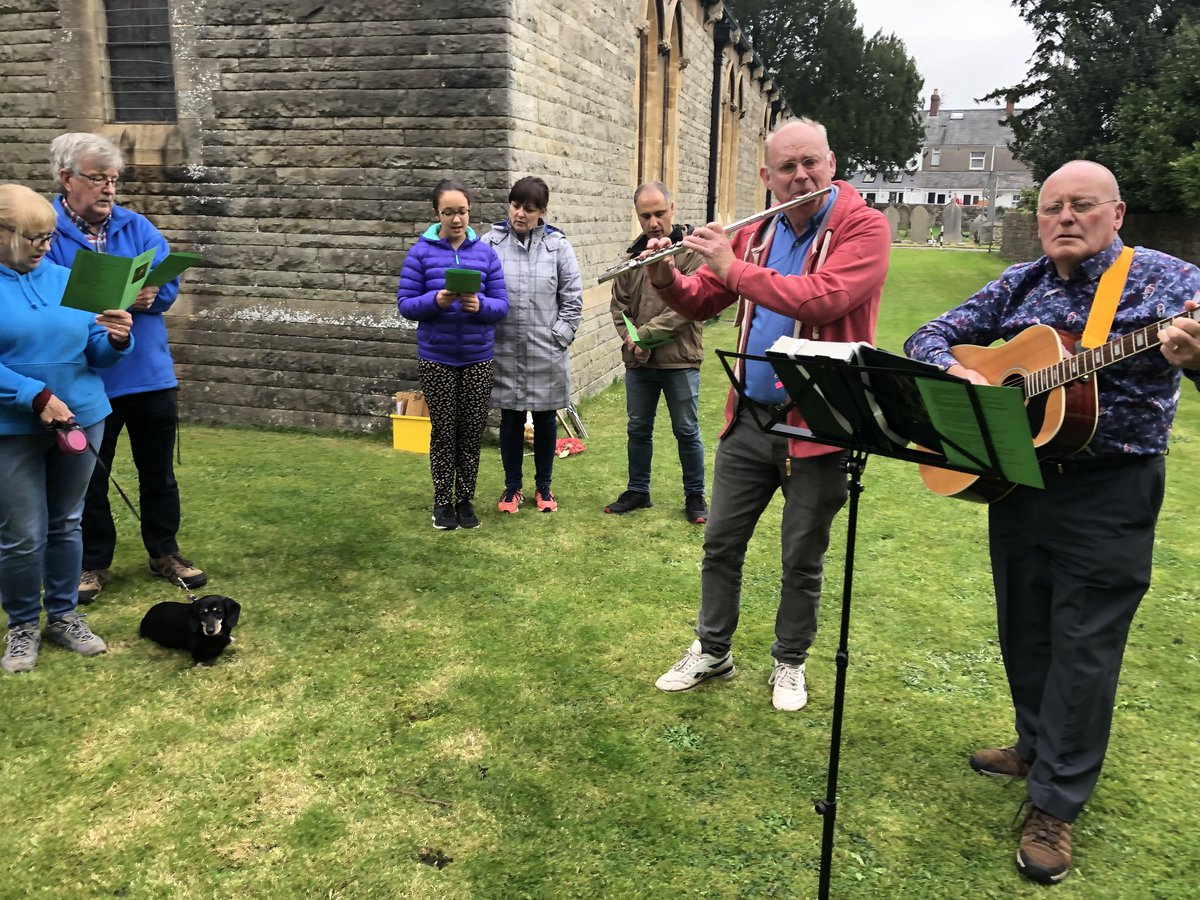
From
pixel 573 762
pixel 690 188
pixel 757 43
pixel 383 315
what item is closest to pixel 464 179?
pixel 383 315

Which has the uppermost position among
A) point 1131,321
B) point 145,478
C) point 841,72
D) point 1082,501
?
point 841,72

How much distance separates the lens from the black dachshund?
3.91 m

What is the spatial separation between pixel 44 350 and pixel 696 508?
3922 mm

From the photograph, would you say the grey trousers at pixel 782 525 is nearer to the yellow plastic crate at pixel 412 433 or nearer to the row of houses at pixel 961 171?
the yellow plastic crate at pixel 412 433

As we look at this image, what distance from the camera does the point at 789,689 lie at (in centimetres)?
374

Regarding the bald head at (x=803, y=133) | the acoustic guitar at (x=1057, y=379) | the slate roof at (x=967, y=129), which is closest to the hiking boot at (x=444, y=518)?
the bald head at (x=803, y=133)

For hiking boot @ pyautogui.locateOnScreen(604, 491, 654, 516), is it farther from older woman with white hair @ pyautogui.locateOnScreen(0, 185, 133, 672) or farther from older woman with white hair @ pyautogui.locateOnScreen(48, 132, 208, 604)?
older woman with white hair @ pyautogui.locateOnScreen(0, 185, 133, 672)

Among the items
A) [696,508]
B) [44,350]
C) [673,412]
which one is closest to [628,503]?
[696,508]

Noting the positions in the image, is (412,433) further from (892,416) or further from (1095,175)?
(1095,175)

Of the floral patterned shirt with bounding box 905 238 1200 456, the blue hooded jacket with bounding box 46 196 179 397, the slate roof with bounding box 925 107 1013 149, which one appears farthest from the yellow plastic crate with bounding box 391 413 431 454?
the slate roof with bounding box 925 107 1013 149

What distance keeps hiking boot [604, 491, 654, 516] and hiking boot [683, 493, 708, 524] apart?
361 millimetres

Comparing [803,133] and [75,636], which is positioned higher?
[803,133]

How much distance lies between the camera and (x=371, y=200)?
311 inches

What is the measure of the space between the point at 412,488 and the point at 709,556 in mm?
3564
